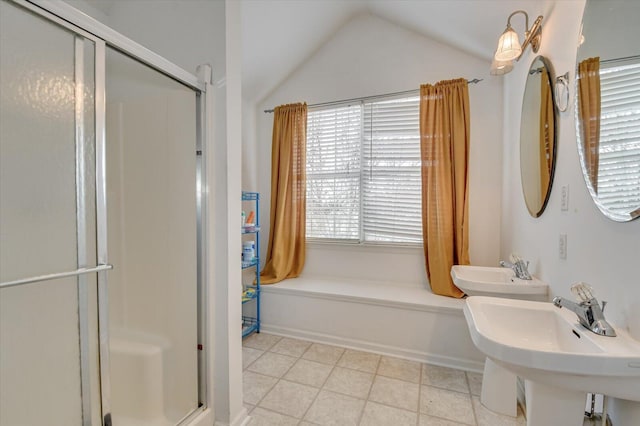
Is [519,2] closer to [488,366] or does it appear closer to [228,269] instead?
[488,366]

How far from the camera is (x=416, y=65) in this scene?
103 inches

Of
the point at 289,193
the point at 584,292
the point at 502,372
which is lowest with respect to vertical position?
the point at 502,372

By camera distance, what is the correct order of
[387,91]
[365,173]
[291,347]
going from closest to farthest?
[291,347] < [387,91] < [365,173]

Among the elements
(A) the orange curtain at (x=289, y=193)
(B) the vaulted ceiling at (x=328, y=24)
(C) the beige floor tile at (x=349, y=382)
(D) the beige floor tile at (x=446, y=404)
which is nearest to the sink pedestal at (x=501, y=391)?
(D) the beige floor tile at (x=446, y=404)

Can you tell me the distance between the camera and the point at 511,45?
1568 millimetres

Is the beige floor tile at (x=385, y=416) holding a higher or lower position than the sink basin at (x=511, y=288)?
lower

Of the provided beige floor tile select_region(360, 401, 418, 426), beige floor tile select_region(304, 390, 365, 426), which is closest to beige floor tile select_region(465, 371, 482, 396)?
beige floor tile select_region(360, 401, 418, 426)

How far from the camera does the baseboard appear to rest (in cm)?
203

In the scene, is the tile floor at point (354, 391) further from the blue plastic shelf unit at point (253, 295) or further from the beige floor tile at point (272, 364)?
the blue plastic shelf unit at point (253, 295)

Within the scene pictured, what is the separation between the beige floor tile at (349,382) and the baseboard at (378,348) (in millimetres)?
327

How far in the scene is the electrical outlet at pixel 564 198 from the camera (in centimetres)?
133

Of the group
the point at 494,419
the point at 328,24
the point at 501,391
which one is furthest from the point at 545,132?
the point at 328,24

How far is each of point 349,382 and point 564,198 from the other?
164 cm

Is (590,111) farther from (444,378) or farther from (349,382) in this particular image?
(349,382)
